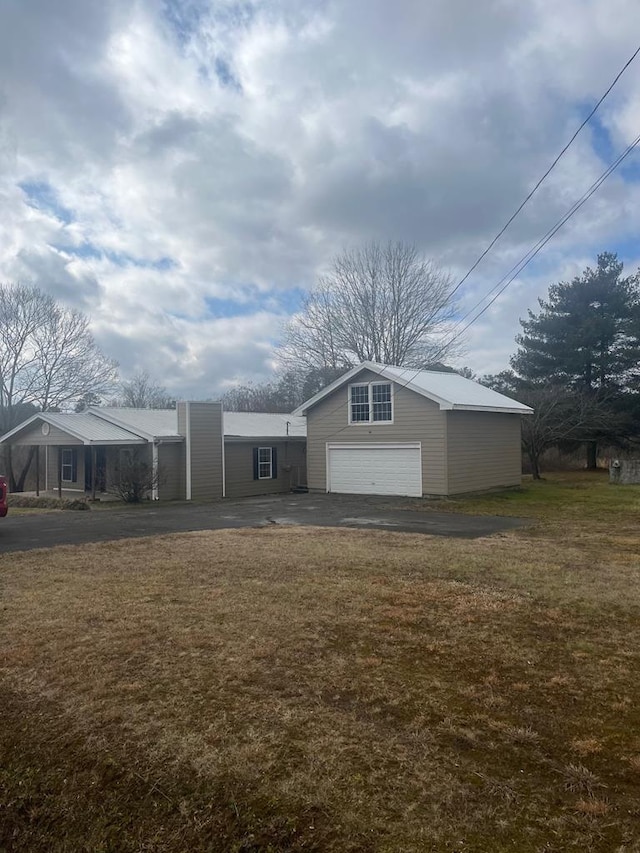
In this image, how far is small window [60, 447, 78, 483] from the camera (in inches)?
906

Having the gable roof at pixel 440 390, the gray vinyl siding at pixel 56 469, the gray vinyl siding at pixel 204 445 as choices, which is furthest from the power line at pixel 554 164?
the gray vinyl siding at pixel 56 469

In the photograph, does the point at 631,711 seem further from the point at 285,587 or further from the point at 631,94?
the point at 631,94

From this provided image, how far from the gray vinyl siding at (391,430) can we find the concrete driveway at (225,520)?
1586 millimetres

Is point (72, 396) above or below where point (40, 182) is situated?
below

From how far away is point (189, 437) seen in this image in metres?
20.7

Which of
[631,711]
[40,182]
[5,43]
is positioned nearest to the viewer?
[631,711]

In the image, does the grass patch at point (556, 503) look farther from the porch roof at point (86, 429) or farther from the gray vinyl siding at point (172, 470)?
the porch roof at point (86, 429)

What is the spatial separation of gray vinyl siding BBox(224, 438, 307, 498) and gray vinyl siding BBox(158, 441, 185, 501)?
72.6 inches

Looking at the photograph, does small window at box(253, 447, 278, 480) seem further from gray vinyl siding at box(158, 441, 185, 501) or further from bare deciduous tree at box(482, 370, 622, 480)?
bare deciduous tree at box(482, 370, 622, 480)

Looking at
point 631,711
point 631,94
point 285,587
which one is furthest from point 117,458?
point 631,711

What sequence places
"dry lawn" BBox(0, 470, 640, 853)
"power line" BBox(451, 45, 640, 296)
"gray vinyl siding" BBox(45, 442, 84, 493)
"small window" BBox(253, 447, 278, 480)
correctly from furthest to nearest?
"small window" BBox(253, 447, 278, 480) → "gray vinyl siding" BBox(45, 442, 84, 493) → "power line" BBox(451, 45, 640, 296) → "dry lawn" BBox(0, 470, 640, 853)

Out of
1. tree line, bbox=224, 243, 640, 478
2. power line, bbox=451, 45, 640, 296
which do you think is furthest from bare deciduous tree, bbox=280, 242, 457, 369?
power line, bbox=451, 45, 640, 296

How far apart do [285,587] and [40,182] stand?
12.9 metres

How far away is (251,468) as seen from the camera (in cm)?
2303
